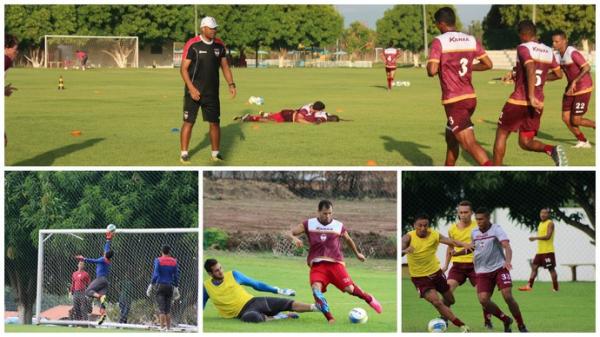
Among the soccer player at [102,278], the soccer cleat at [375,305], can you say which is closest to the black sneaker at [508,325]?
the soccer cleat at [375,305]

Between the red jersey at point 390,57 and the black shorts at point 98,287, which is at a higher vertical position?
the red jersey at point 390,57

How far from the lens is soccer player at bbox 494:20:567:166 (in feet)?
39.9

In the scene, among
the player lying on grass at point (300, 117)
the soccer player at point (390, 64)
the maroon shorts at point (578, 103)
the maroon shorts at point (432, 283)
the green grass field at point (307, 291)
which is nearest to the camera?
the green grass field at point (307, 291)

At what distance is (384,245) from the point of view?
1151cm

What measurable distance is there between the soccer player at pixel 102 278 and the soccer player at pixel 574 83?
23.9ft

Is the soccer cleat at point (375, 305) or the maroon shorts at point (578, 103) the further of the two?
the maroon shorts at point (578, 103)

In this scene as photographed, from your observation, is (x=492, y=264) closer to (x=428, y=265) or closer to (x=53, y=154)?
(x=428, y=265)

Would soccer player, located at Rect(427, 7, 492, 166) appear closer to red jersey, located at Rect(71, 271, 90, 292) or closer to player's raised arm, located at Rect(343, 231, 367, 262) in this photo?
player's raised arm, located at Rect(343, 231, 367, 262)

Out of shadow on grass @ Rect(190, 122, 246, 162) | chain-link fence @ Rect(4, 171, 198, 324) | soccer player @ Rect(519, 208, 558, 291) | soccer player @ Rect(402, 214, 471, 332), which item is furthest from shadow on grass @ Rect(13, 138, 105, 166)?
soccer player @ Rect(519, 208, 558, 291)

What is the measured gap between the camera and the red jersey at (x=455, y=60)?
11.8 metres

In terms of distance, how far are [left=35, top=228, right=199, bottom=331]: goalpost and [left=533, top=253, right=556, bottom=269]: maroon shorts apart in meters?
4.22

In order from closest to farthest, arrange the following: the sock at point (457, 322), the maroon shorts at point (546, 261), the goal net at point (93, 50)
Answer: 1. the sock at point (457, 322)
2. the maroon shorts at point (546, 261)
3. the goal net at point (93, 50)

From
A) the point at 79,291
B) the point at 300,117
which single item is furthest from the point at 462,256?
the point at 300,117

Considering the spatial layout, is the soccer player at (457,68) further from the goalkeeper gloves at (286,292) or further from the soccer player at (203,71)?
the soccer player at (203,71)
